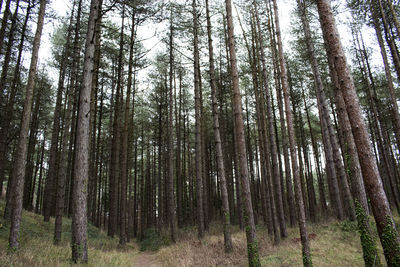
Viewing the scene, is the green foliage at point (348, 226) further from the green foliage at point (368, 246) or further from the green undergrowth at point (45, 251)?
the green undergrowth at point (45, 251)

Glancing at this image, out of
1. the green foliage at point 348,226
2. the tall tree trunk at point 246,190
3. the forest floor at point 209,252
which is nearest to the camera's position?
the tall tree trunk at point 246,190

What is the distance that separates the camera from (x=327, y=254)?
7.41m

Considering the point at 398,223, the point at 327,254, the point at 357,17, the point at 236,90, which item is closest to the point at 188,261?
the point at 327,254

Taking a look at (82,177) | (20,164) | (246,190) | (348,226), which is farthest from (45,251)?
(348,226)

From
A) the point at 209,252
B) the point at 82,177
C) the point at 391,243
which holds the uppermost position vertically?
the point at 82,177

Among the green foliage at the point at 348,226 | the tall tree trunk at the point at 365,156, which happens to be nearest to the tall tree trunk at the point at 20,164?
the tall tree trunk at the point at 365,156

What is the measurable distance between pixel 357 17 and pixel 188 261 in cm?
1691

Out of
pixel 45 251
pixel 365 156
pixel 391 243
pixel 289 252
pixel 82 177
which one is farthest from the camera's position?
pixel 289 252

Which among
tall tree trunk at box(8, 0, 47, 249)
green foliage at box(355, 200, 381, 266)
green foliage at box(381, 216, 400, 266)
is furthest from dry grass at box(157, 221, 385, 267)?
tall tree trunk at box(8, 0, 47, 249)

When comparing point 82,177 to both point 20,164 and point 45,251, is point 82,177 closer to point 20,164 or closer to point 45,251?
point 20,164

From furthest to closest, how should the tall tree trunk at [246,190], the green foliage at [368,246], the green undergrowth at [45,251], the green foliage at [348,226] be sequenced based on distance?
the green foliage at [348,226] < the tall tree trunk at [246,190] < the green undergrowth at [45,251] < the green foliage at [368,246]

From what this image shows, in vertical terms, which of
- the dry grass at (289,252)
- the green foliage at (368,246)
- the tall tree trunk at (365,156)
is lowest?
the dry grass at (289,252)

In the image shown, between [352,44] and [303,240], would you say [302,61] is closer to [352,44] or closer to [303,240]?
[352,44]

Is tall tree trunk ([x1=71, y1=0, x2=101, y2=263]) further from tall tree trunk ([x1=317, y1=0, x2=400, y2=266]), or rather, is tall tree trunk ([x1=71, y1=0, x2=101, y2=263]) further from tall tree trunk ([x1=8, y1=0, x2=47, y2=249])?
tall tree trunk ([x1=317, y1=0, x2=400, y2=266])
